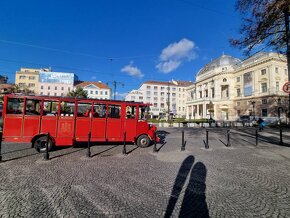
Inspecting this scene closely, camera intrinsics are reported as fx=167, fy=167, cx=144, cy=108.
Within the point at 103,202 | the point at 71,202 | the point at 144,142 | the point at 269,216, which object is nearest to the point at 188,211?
the point at 269,216

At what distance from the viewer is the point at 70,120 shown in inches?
339

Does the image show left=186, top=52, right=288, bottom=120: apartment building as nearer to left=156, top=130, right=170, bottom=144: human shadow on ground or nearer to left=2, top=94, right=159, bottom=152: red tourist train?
left=156, top=130, right=170, bottom=144: human shadow on ground

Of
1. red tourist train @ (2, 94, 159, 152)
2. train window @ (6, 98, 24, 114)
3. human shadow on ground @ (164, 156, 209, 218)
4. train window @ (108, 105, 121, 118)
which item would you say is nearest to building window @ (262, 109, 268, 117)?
red tourist train @ (2, 94, 159, 152)

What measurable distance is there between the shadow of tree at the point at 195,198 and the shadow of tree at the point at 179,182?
180mm

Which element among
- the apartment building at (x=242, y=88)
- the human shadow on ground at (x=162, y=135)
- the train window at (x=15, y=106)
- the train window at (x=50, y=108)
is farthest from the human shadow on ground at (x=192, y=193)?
the apartment building at (x=242, y=88)

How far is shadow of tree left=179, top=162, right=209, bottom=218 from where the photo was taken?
3.15 meters

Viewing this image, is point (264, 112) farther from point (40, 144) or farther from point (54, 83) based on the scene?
point (54, 83)

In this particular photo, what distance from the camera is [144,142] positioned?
9.81 metres

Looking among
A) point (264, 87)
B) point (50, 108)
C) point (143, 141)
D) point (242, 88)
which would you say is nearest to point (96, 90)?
point (242, 88)

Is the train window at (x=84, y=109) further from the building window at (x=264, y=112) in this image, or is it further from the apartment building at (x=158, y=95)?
the apartment building at (x=158, y=95)

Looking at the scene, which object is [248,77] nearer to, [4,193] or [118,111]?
[118,111]

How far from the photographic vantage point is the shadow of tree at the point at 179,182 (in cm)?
334

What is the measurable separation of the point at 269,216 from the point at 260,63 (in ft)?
A: 178

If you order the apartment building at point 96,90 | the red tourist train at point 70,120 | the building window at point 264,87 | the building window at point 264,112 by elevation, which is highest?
the apartment building at point 96,90
